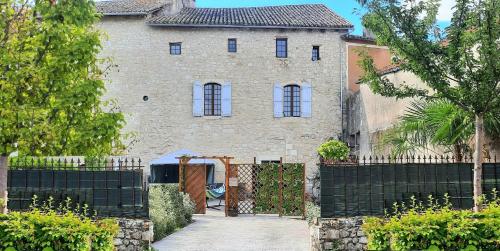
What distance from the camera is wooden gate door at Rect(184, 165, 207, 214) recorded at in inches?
773

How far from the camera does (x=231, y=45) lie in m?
26.9

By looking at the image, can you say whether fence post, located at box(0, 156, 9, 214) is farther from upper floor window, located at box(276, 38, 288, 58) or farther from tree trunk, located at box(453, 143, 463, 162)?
upper floor window, located at box(276, 38, 288, 58)

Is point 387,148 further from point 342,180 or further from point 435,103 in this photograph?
point 342,180

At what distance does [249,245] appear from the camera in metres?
12.4

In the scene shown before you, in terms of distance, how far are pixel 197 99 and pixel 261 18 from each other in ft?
14.6

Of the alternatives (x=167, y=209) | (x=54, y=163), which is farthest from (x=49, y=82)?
(x=167, y=209)

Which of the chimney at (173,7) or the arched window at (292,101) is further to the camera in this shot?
the chimney at (173,7)

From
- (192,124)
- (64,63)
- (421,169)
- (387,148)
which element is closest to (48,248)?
(64,63)

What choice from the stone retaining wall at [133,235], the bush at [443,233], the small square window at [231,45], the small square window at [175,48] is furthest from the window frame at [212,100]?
the bush at [443,233]

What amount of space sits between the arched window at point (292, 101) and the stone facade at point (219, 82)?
0.31 meters

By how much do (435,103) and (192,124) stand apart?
1471 centimetres

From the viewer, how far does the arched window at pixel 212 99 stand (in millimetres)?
26781

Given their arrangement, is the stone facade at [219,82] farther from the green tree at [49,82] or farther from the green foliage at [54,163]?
the green tree at [49,82]

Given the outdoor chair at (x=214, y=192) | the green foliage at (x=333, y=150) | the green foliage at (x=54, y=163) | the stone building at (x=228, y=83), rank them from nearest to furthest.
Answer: the green foliage at (x=54, y=163) < the green foliage at (x=333, y=150) < the outdoor chair at (x=214, y=192) < the stone building at (x=228, y=83)
